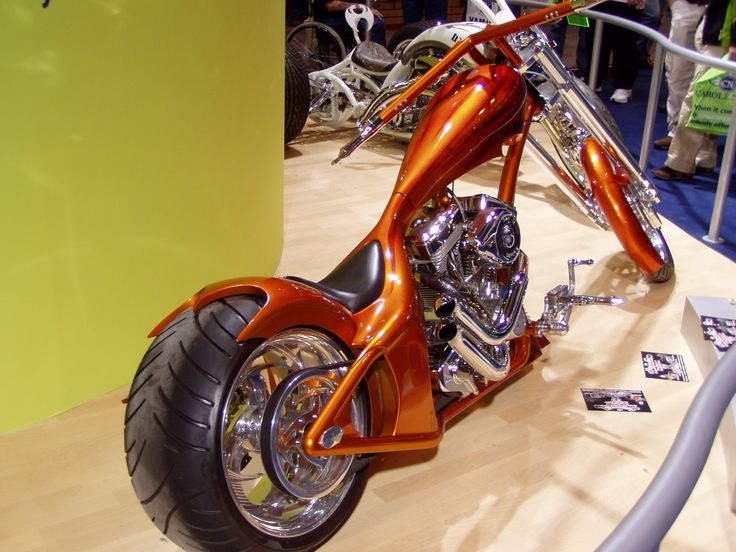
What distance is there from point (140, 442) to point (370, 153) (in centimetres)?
378

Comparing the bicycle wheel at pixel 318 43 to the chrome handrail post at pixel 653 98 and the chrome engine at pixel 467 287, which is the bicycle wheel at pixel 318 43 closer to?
the chrome handrail post at pixel 653 98

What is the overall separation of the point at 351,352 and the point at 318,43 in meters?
5.02

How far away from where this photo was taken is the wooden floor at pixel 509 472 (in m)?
2.02

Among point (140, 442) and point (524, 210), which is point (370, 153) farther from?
point (140, 442)

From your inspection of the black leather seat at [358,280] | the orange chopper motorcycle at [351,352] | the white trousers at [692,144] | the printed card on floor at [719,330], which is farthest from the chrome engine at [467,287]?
the white trousers at [692,144]

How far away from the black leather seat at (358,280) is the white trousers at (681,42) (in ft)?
12.6

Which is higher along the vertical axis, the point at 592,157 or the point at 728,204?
the point at 592,157

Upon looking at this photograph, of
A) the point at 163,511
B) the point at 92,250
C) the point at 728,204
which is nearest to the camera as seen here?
the point at 163,511

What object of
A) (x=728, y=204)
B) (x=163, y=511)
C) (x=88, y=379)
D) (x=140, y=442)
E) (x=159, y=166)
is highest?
(x=159, y=166)

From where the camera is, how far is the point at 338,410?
1704mm

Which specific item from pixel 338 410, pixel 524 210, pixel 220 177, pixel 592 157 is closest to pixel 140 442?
pixel 338 410

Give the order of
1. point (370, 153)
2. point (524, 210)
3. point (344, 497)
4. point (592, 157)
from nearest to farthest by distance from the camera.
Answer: point (344, 497) → point (592, 157) → point (524, 210) → point (370, 153)

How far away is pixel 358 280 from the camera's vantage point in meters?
1.97

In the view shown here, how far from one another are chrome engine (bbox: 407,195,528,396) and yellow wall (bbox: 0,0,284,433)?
83cm
